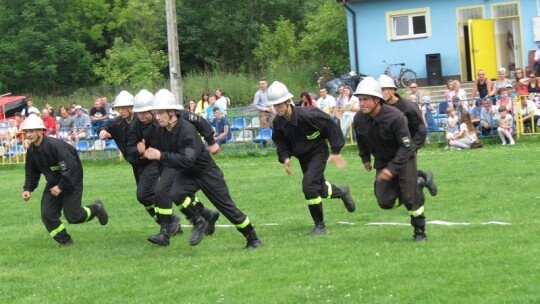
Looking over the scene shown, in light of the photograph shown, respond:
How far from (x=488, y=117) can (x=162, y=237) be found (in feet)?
48.4

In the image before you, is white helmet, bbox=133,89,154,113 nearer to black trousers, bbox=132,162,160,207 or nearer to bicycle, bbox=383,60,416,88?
black trousers, bbox=132,162,160,207

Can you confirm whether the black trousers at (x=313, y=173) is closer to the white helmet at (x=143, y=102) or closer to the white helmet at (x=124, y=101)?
the white helmet at (x=143, y=102)

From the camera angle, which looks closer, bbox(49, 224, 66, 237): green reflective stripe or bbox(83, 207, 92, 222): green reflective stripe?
bbox(49, 224, 66, 237): green reflective stripe

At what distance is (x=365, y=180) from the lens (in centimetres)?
2034

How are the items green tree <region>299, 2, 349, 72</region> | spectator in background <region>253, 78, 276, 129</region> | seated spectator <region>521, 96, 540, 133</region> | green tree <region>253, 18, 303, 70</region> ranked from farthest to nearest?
green tree <region>253, 18, 303, 70</region> → green tree <region>299, 2, 349, 72</region> → spectator in background <region>253, 78, 276, 129</region> → seated spectator <region>521, 96, 540, 133</region>

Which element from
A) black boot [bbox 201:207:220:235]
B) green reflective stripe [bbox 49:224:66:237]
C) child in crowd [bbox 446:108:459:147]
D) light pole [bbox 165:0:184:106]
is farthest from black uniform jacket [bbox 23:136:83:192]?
light pole [bbox 165:0:184:106]

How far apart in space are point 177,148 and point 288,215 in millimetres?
3841

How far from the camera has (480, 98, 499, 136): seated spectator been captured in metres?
26.3

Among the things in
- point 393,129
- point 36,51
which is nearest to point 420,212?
point 393,129

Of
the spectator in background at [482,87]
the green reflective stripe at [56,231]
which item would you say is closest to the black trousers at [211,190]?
the green reflective stripe at [56,231]

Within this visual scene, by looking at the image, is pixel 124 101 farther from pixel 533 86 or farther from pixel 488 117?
pixel 533 86

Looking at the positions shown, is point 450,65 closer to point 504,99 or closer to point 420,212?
point 504,99

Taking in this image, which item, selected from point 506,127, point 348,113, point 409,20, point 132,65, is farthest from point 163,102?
point 132,65

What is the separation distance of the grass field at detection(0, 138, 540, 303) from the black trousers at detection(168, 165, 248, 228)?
0.43 metres
